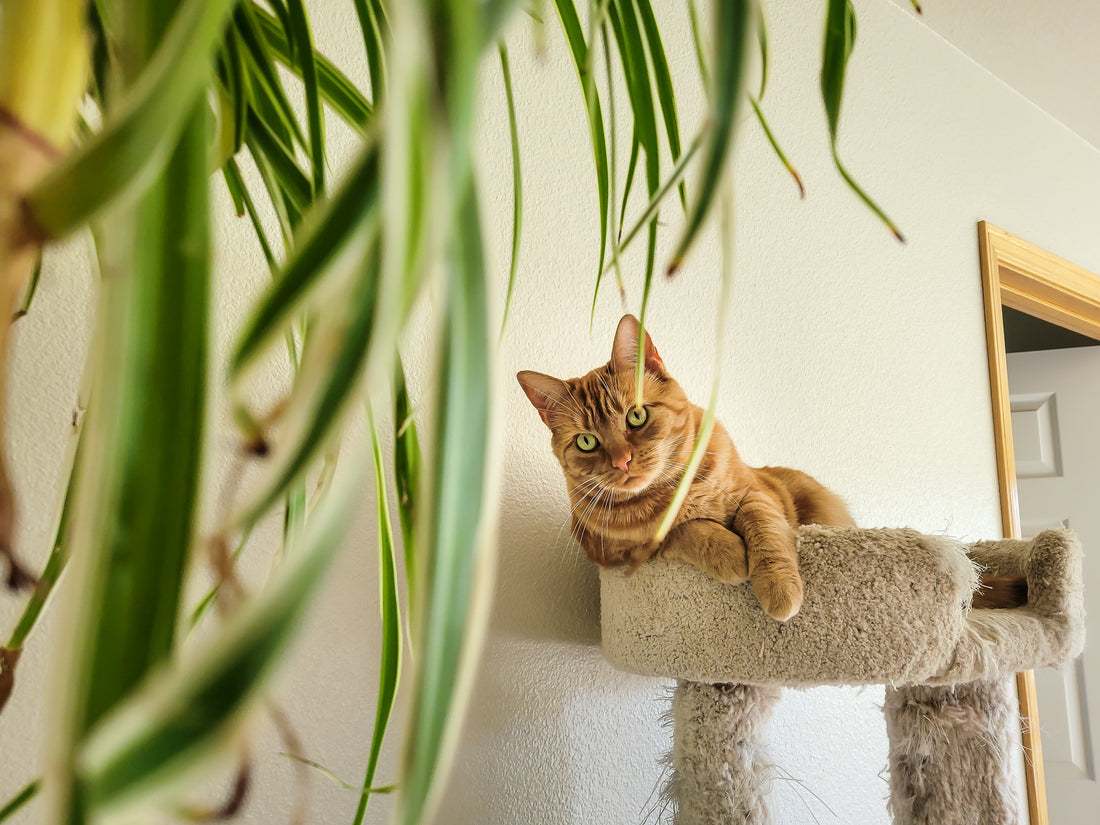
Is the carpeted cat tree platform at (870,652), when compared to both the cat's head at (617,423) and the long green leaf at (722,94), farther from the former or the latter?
the long green leaf at (722,94)

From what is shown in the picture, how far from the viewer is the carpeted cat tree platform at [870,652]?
2.56 feet

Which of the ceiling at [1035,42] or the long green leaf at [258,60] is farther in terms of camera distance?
the ceiling at [1035,42]

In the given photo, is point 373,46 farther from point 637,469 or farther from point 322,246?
point 637,469

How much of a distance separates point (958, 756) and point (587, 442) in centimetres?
58

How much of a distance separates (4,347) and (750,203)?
134cm

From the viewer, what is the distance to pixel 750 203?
1.39 m

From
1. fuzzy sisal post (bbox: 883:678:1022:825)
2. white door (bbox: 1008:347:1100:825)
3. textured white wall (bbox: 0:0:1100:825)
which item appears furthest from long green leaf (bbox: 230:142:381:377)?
white door (bbox: 1008:347:1100:825)

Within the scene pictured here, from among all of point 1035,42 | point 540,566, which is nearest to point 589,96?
point 540,566

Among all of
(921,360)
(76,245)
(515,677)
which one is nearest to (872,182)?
(921,360)

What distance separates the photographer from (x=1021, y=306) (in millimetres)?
2184

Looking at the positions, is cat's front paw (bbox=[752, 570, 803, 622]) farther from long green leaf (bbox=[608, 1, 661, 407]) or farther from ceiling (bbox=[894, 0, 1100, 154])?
ceiling (bbox=[894, 0, 1100, 154])

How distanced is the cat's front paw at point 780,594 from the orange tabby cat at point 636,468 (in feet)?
0.21

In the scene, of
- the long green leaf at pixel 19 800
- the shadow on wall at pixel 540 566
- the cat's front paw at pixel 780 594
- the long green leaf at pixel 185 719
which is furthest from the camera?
the shadow on wall at pixel 540 566

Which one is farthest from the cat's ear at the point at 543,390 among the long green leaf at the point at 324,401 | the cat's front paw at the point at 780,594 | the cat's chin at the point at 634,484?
the long green leaf at the point at 324,401
